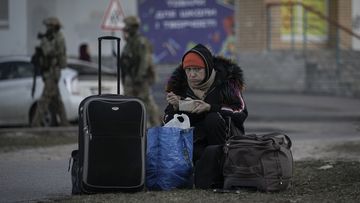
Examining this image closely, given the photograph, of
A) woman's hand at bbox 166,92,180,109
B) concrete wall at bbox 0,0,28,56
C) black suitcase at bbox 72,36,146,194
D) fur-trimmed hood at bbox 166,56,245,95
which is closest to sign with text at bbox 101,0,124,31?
concrete wall at bbox 0,0,28,56

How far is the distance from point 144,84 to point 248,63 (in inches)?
339

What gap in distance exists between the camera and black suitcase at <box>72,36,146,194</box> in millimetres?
7539

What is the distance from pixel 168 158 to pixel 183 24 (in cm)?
1648

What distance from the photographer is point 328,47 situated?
2486 centimetres

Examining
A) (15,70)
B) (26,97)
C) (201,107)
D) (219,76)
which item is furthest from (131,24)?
(201,107)

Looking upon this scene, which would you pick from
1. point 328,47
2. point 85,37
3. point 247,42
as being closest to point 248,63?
point 247,42

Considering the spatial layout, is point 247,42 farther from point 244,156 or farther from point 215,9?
point 244,156

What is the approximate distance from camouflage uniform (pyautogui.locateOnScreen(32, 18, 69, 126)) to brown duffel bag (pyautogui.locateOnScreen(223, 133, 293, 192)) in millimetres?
8450

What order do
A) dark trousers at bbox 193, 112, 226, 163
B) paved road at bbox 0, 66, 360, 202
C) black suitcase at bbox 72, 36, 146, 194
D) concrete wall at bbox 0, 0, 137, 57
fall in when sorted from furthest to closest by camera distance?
concrete wall at bbox 0, 0, 137, 57
paved road at bbox 0, 66, 360, 202
dark trousers at bbox 193, 112, 226, 163
black suitcase at bbox 72, 36, 146, 194

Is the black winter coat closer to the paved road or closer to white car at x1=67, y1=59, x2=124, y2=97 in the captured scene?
the paved road

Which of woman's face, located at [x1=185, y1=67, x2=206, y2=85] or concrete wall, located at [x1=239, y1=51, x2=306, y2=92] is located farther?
concrete wall, located at [x1=239, y1=51, x2=306, y2=92]

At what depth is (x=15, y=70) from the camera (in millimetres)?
17641

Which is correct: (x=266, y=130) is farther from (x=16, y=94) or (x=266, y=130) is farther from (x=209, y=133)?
(x=209, y=133)

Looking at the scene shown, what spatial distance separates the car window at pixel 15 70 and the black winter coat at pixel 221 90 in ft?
30.9
